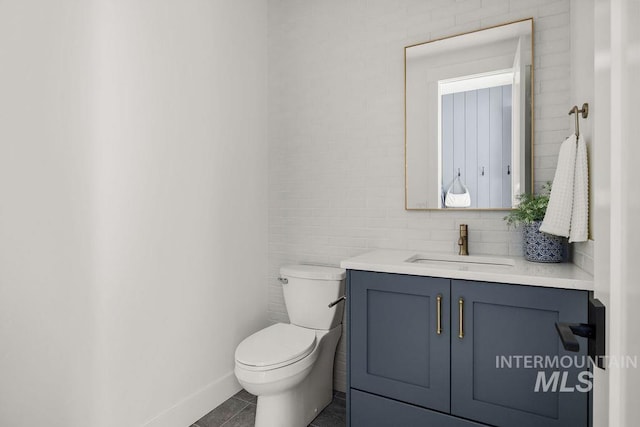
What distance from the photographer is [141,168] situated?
1.74 m

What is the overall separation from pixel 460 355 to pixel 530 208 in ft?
2.42

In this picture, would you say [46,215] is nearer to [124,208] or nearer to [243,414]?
[124,208]

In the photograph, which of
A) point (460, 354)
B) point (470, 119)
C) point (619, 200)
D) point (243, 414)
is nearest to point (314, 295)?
point (243, 414)

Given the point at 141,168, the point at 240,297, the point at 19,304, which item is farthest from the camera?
the point at 240,297

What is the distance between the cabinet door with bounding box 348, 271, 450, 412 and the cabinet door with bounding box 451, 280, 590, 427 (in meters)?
0.06

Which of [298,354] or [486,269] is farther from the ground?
[486,269]

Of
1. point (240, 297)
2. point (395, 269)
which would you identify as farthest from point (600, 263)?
point (240, 297)

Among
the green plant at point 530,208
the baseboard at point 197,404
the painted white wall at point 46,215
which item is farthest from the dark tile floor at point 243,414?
the green plant at point 530,208

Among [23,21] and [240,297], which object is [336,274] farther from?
[23,21]

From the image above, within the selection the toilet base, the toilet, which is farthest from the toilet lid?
the toilet base

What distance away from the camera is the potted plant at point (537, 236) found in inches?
63.2

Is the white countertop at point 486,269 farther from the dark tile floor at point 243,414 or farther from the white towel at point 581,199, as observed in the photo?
the dark tile floor at point 243,414

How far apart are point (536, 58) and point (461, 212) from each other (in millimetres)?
820

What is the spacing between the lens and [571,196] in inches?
56.0
